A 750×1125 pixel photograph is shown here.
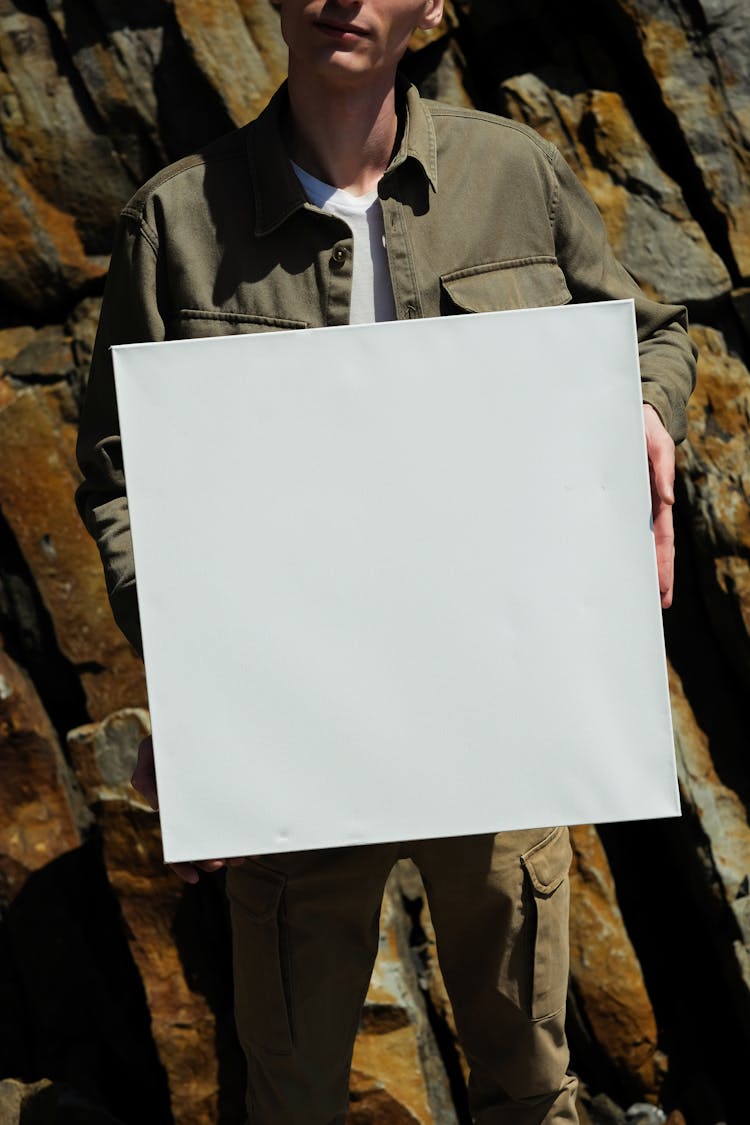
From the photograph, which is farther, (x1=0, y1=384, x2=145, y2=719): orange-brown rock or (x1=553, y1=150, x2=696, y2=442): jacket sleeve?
(x1=0, y1=384, x2=145, y2=719): orange-brown rock

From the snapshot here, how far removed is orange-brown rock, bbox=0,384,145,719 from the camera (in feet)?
9.52

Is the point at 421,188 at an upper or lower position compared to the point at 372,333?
upper

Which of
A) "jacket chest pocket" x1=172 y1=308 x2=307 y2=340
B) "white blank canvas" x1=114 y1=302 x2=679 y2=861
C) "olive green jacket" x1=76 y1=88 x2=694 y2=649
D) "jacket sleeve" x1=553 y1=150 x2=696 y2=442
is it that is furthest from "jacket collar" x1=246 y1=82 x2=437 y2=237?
"white blank canvas" x1=114 y1=302 x2=679 y2=861

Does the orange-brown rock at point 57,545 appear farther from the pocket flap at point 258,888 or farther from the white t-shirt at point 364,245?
the white t-shirt at point 364,245

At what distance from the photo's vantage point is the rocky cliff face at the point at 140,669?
106 inches

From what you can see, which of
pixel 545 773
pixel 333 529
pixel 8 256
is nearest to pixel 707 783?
pixel 545 773

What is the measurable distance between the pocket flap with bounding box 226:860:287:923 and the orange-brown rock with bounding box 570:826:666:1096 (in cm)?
98

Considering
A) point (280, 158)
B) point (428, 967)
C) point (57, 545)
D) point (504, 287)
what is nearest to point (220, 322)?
point (280, 158)

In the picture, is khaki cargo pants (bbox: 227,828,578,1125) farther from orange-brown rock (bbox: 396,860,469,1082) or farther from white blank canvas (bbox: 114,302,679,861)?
orange-brown rock (bbox: 396,860,469,1082)

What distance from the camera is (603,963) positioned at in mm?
2742

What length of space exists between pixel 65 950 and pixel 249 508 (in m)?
1.83

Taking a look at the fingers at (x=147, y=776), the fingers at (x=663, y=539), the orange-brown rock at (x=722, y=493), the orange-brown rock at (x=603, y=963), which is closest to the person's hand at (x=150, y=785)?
the fingers at (x=147, y=776)

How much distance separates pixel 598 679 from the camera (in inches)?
61.9

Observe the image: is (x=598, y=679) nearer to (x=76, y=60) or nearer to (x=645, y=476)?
(x=645, y=476)
